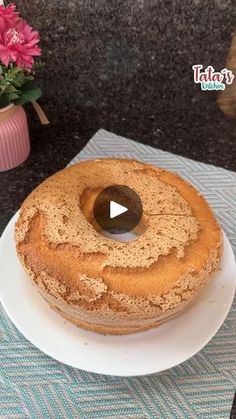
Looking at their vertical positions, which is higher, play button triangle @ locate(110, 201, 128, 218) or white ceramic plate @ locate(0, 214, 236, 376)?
play button triangle @ locate(110, 201, 128, 218)

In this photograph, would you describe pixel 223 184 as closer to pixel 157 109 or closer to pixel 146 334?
pixel 157 109

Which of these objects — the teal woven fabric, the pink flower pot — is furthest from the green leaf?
the teal woven fabric

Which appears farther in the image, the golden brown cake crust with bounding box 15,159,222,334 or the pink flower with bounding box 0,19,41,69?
the pink flower with bounding box 0,19,41,69

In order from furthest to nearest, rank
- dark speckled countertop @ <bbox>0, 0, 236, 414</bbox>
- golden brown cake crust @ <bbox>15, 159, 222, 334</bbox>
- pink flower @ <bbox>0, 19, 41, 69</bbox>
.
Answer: dark speckled countertop @ <bbox>0, 0, 236, 414</bbox> < pink flower @ <bbox>0, 19, 41, 69</bbox> < golden brown cake crust @ <bbox>15, 159, 222, 334</bbox>

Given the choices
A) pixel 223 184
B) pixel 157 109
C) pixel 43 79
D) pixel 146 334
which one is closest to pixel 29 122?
pixel 43 79

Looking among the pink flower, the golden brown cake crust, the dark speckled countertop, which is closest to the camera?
the golden brown cake crust
